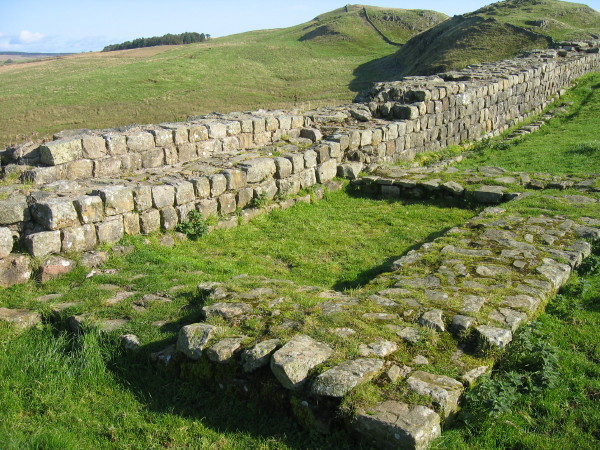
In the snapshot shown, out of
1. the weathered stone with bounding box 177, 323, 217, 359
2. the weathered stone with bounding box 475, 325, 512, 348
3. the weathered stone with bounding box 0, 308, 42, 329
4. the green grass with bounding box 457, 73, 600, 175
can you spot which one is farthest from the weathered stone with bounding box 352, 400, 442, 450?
the green grass with bounding box 457, 73, 600, 175

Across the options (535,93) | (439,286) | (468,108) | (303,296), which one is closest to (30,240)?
(303,296)

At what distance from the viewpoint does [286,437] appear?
404 centimetres

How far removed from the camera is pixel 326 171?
37.9 feet

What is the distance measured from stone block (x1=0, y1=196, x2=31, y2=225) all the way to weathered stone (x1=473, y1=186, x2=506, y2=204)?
7.83 metres

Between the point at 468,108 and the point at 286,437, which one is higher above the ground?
the point at 468,108

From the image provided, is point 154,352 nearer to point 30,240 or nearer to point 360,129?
point 30,240

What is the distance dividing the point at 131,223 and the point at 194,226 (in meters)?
1.10

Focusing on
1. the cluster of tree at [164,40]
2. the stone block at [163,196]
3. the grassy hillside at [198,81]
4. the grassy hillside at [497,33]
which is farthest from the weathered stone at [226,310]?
the cluster of tree at [164,40]

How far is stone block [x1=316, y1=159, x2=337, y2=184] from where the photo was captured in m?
11.4

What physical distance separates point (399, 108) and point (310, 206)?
5.27m

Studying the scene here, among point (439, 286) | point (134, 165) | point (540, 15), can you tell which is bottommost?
point (439, 286)

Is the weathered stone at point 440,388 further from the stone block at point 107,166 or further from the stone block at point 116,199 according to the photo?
the stone block at point 107,166

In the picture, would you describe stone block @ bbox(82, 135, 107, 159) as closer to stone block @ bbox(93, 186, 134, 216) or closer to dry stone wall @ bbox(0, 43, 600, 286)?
dry stone wall @ bbox(0, 43, 600, 286)

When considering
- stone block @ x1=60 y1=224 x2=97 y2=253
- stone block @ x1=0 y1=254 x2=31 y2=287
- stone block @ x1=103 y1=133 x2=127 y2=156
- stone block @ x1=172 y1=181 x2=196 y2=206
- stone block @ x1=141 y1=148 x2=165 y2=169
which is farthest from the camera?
stone block @ x1=141 y1=148 x2=165 y2=169
